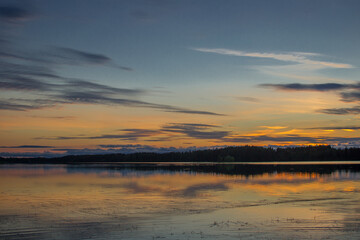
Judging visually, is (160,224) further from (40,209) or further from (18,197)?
(18,197)

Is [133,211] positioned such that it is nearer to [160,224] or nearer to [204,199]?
[160,224]

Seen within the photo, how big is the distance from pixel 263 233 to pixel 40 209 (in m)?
16.4

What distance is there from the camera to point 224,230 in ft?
64.8

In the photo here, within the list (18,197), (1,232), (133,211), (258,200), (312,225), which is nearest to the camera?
(1,232)

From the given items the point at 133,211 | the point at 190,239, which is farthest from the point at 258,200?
the point at 190,239

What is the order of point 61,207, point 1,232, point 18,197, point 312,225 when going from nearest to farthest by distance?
point 1,232 → point 312,225 → point 61,207 → point 18,197

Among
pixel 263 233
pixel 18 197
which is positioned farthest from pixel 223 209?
pixel 18 197

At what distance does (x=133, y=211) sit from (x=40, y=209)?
22.4ft

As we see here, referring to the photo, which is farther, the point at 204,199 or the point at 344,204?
the point at 204,199

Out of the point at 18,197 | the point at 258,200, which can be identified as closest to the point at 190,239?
the point at 258,200

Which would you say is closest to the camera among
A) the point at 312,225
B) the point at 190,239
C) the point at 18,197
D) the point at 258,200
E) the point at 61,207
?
the point at 190,239

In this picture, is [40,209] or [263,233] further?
[40,209]

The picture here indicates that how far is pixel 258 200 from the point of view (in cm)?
3228

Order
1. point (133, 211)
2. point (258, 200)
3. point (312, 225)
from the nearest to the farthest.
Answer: point (312, 225) < point (133, 211) < point (258, 200)
